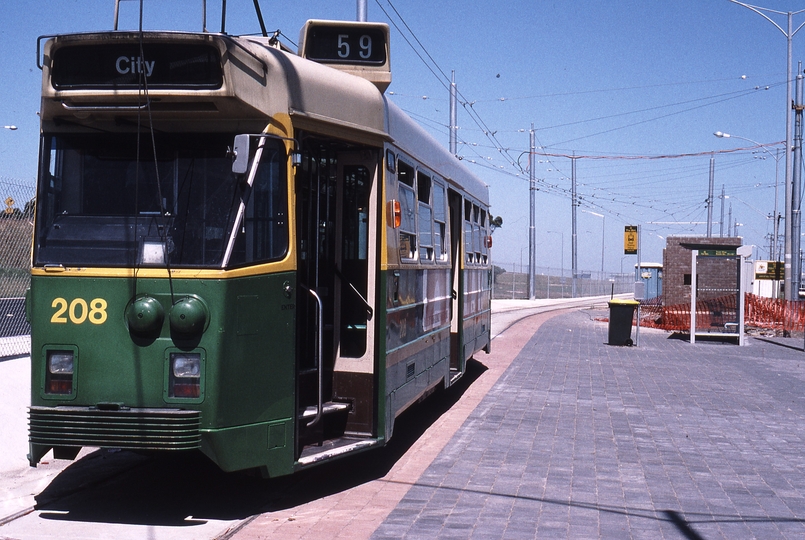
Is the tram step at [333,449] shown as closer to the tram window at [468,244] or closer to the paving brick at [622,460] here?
the paving brick at [622,460]

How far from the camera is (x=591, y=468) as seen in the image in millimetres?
8156

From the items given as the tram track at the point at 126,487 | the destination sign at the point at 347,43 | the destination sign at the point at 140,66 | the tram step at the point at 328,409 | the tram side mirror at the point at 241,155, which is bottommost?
the tram track at the point at 126,487

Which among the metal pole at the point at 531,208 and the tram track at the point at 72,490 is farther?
the metal pole at the point at 531,208

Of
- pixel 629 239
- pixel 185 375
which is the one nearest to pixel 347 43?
pixel 185 375

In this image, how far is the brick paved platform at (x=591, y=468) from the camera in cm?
627

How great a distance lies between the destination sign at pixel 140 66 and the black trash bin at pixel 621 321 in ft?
55.5

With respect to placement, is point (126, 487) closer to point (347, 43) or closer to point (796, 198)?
point (347, 43)

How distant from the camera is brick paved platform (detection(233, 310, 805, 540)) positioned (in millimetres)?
6266

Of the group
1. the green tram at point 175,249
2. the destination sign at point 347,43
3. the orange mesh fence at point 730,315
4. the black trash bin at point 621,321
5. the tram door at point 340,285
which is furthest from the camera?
the orange mesh fence at point 730,315

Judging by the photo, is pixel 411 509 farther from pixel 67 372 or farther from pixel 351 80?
pixel 351 80

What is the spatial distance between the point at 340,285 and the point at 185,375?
1911 millimetres

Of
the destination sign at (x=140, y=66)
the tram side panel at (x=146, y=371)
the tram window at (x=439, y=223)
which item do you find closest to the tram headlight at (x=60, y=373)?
the tram side panel at (x=146, y=371)

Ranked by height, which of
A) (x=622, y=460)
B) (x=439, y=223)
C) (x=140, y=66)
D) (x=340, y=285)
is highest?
(x=140, y=66)

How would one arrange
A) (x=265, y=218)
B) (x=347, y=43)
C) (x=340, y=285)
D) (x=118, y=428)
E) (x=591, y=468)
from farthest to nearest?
(x=347, y=43), (x=591, y=468), (x=340, y=285), (x=265, y=218), (x=118, y=428)
